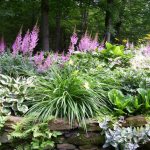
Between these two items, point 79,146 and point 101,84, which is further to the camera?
point 101,84

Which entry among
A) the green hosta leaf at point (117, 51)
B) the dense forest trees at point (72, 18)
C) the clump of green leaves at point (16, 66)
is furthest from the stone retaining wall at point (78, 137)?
the dense forest trees at point (72, 18)

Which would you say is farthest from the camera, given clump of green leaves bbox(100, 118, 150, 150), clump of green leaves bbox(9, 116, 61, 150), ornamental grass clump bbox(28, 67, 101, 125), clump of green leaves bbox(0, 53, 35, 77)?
clump of green leaves bbox(0, 53, 35, 77)

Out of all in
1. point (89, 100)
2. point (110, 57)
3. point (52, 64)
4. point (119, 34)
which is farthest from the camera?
point (119, 34)

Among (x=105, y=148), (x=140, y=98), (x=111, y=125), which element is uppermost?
(x=140, y=98)

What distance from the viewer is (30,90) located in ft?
15.8

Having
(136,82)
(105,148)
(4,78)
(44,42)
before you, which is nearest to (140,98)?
(136,82)

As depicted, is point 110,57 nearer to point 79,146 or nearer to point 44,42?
point 79,146

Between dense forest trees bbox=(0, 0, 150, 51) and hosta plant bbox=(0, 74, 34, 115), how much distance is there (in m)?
7.83

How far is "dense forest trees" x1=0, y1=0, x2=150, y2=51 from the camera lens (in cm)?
1389

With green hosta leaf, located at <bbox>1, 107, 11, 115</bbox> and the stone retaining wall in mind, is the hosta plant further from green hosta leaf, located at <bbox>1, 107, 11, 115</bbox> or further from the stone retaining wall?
the stone retaining wall

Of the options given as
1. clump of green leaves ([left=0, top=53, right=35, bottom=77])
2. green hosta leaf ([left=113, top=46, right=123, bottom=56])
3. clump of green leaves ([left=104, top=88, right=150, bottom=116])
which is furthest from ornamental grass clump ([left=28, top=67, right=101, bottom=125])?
green hosta leaf ([left=113, top=46, right=123, bottom=56])

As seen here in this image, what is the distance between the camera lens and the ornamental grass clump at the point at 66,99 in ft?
14.2

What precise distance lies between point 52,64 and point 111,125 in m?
1.69

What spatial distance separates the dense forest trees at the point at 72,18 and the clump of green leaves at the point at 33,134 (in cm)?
866
